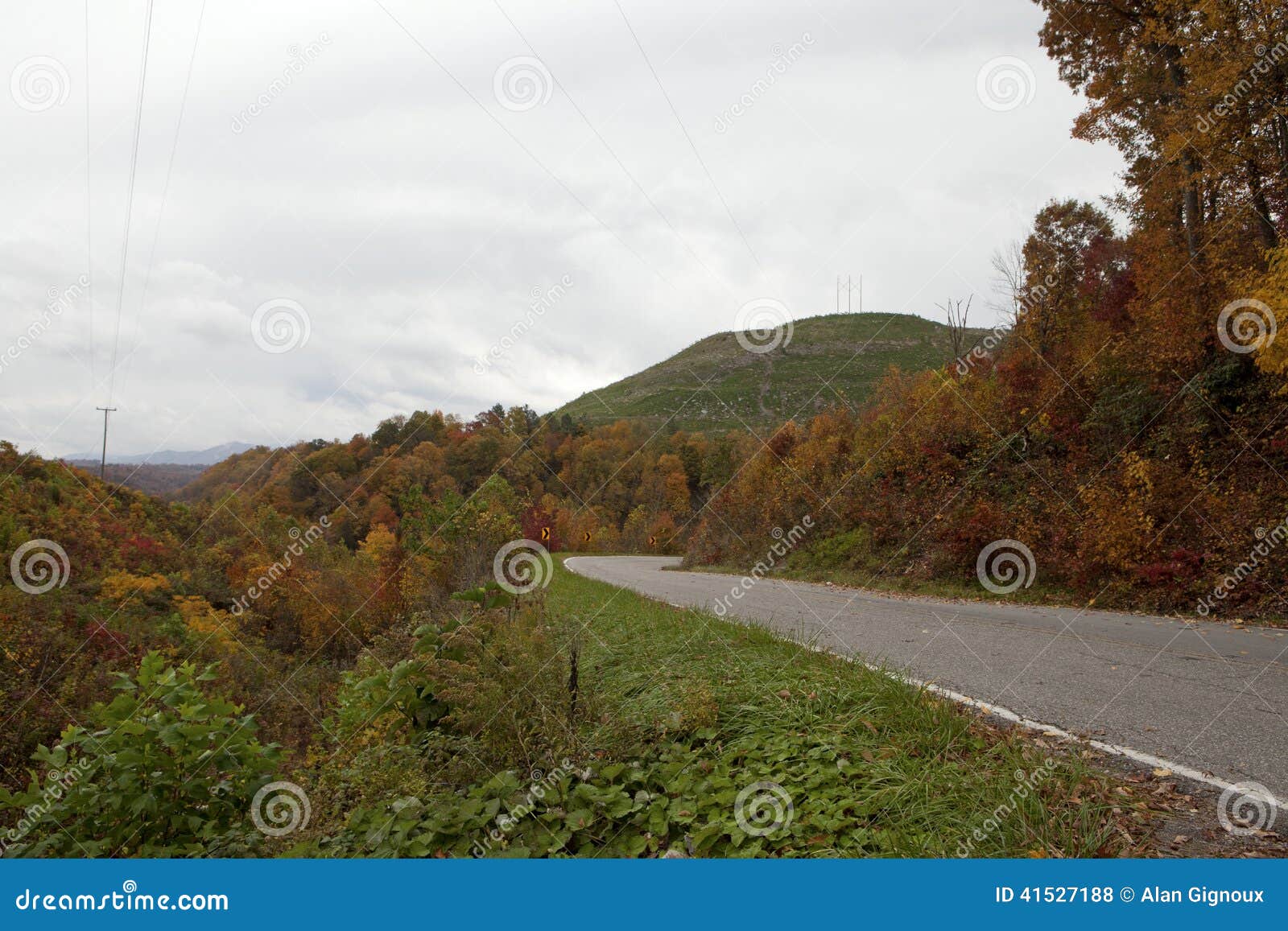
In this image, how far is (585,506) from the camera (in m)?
15.6

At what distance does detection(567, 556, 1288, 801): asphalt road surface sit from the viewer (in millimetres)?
4438

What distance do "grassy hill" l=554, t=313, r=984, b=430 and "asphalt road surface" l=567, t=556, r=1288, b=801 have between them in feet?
243

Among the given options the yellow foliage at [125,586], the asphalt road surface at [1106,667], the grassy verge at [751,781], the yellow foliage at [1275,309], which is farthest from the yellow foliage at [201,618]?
the yellow foliage at [1275,309]

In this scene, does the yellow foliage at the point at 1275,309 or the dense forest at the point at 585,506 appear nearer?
the dense forest at the point at 585,506

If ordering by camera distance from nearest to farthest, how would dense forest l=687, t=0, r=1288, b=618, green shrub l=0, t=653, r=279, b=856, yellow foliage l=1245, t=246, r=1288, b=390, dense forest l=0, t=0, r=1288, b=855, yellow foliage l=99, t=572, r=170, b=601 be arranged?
green shrub l=0, t=653, r=279, b=856 → dense forest l=0, t=0, r=1288, b=855 → yellow foliage l=1245, t=246, r=1288, b=390 → dense forest l=687, t=0, r=1288, b=618 → yellow foliage l=99, t=572, r=170, b=601

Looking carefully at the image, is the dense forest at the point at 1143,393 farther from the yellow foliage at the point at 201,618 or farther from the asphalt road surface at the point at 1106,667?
the yellow foliage at the point at 201,618

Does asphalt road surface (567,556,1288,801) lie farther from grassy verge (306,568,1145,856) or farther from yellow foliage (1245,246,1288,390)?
yellow foliage (1245,246,1288,390)

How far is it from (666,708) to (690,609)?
4.82 meters

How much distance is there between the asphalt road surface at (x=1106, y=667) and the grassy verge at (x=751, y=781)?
92cm

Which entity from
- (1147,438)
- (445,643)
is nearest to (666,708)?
(445,643)

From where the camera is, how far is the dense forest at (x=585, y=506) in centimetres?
461

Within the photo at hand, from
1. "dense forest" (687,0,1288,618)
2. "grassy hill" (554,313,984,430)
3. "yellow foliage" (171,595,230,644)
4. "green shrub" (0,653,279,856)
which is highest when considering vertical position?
"grassy hill" (554,313,984,430)

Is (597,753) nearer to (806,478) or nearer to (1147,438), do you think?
(1147,438)

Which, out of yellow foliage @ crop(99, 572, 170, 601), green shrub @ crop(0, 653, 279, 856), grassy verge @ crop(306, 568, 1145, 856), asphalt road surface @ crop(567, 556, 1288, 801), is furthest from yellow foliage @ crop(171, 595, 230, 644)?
grassy verge @ crop(306, 568, 1145, 856)
